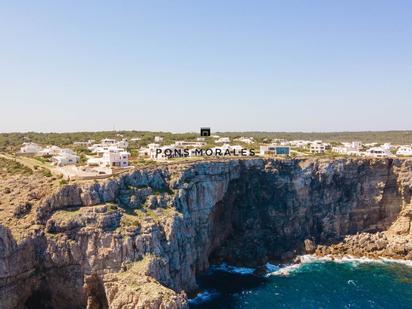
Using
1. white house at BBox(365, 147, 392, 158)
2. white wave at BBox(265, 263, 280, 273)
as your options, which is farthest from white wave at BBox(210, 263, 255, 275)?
white house at BBox(365, 147, 392, 158)

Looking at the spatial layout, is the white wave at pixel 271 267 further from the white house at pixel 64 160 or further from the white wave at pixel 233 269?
the white house at pixel 64 160

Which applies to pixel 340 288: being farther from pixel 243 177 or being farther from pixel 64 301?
pixel 64 301

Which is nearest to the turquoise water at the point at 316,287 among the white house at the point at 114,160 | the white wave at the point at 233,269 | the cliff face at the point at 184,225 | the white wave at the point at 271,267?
the white wave at the point at 233,269

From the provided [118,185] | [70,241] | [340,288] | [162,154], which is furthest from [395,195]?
[70,241]

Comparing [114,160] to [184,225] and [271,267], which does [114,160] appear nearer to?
[184,225]

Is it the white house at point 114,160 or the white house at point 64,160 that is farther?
the white house at point 64,160

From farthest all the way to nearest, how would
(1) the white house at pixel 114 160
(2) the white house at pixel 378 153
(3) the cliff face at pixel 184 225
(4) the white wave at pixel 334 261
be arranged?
(2) the white house at pixel 378 153, (4) the white wave at pixel 334 261, (1) the white house at pixel 114 160, (3) the cliff face at pixel 184 225

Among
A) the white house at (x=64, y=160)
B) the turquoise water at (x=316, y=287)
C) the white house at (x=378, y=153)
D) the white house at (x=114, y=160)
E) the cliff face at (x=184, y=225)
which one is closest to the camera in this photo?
the cliff face at (x=184, y=225)
